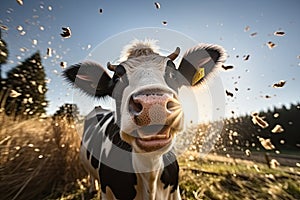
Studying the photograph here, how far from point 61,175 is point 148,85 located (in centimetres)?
396

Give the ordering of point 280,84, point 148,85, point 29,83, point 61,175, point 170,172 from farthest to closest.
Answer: point 29,83
point 61,175
point 280,84
point 170,172
point 148,85

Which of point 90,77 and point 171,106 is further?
point 90,77

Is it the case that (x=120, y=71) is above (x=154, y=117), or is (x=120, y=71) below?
above

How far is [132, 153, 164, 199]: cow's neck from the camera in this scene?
6.75 ft

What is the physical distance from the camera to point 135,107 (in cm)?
157

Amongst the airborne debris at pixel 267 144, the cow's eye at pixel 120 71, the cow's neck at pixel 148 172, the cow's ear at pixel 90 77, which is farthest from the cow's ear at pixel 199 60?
the airborne debris at pixel 267 144

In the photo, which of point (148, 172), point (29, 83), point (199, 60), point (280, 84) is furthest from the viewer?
point (29, 83)

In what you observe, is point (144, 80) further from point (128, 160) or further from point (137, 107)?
point (128, 160)

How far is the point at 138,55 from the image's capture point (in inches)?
98.3

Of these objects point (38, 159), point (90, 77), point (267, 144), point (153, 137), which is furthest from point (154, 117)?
point (38, 159)

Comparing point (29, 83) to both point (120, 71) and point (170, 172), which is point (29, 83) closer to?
point (120, 71)

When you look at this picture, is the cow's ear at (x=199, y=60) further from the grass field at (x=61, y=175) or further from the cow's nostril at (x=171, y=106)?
the grass field at (x=61, y=175)

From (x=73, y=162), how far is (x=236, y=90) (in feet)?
11.6

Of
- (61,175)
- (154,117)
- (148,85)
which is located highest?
(148,85)
